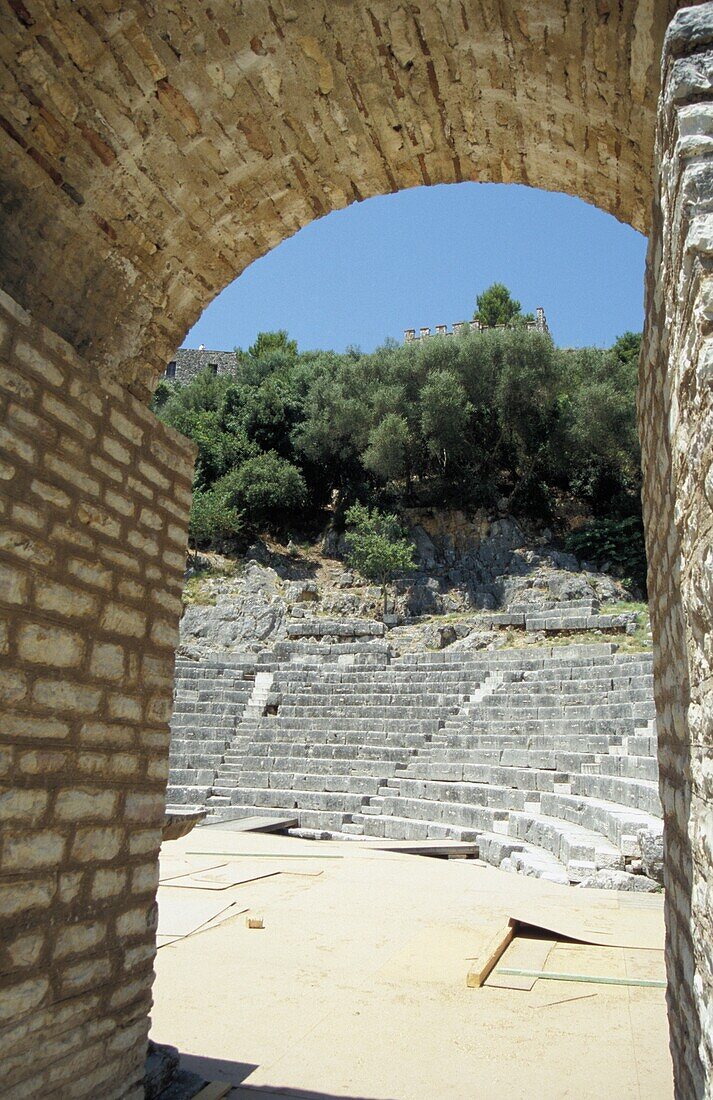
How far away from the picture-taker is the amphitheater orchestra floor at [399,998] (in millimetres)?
3129

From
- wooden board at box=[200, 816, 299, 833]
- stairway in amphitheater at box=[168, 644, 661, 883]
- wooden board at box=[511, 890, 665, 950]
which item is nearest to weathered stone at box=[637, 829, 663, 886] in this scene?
stairway in amphitheater at box=[168, 644, 661, 883]

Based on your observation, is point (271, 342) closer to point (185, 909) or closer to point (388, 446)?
point (388, 446)

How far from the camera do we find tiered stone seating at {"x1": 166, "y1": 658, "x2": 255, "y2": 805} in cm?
1371

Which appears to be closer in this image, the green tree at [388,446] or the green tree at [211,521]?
the green tree at [211,521]

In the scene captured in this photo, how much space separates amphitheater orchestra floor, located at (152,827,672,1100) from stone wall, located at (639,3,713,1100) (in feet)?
3.61

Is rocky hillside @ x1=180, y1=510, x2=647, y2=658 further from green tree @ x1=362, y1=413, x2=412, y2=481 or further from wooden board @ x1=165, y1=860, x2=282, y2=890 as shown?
wooden board @ x1=165, y1=860, x2=282, y2=890

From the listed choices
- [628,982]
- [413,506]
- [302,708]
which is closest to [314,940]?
[628,982]

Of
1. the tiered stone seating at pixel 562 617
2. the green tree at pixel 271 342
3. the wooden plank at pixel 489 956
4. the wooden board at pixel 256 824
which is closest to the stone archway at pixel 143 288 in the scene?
the wooden plank at pixel 489 956

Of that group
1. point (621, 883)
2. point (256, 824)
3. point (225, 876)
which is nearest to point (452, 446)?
point (256, 824)

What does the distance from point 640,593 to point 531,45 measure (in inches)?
868

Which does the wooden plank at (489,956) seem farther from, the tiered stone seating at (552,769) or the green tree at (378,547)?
the green tree at (378,547)

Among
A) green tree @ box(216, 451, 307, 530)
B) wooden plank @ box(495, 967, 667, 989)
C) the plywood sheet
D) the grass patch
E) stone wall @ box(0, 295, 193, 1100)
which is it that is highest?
green tree @ box(216, 451, 307, 530)

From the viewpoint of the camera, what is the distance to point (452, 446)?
28078 millimetres

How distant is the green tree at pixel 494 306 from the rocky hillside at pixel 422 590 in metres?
18.0
